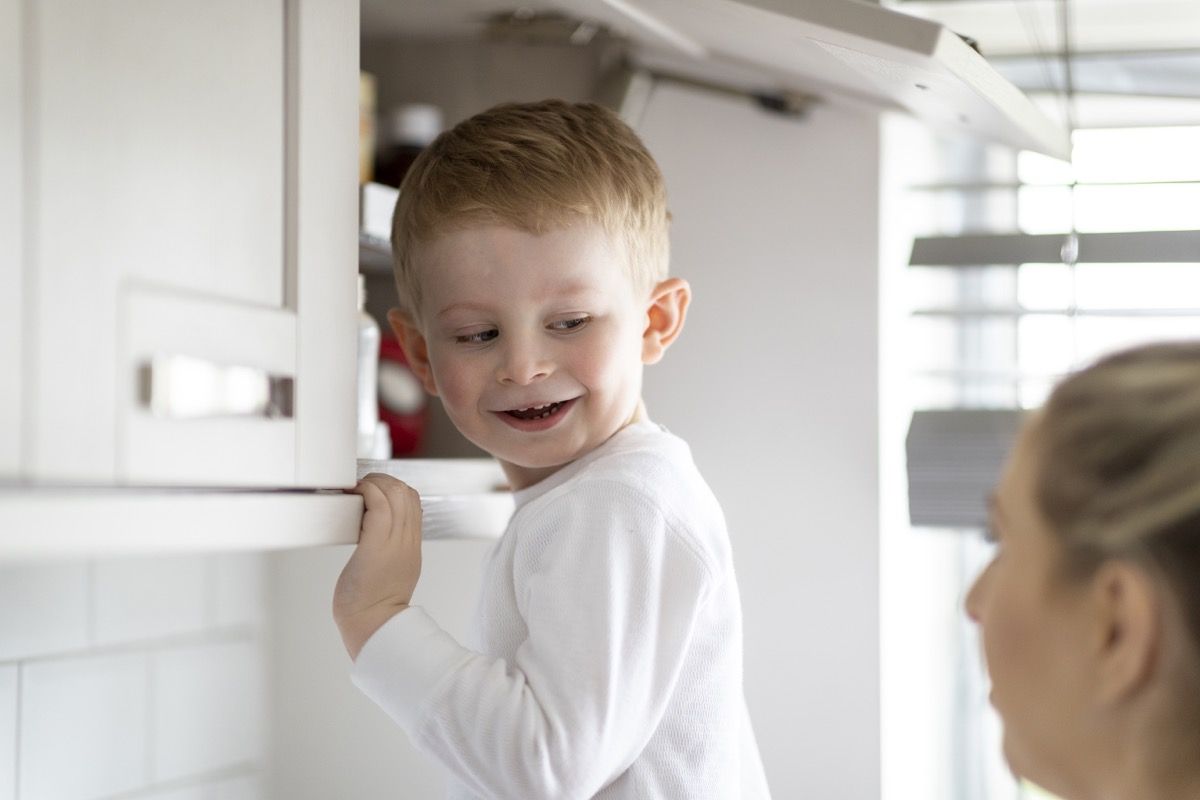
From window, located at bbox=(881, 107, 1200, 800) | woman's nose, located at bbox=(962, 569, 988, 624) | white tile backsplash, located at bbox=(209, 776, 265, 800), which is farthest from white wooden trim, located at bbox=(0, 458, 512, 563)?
window, located at bbox=(881, 107, 1200, 800)

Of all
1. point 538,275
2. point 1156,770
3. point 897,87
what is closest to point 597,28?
point 897,87

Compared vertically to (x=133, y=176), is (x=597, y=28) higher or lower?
higher

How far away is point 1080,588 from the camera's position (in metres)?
0.65

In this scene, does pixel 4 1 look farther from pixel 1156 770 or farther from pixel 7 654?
pixel 7 654

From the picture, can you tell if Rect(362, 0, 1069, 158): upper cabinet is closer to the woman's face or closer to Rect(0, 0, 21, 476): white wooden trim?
the woman's face

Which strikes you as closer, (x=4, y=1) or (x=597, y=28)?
(x=4, y=1)

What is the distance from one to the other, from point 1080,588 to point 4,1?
550 mm

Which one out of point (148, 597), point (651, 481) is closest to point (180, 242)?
point (651, 481)

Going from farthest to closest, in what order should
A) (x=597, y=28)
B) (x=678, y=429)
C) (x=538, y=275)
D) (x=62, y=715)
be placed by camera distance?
1. (x=678, y=429)
2. (x=597, y=28)
3. (x=62, y=715)
4. (x=538, y=275)

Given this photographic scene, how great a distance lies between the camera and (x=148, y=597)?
130 centimetres

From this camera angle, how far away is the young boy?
835mm

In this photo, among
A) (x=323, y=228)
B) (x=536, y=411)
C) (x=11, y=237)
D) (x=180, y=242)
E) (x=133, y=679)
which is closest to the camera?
(x=11, y=237)

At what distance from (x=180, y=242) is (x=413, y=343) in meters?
0.41

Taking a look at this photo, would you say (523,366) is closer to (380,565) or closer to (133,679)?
(380,565)
